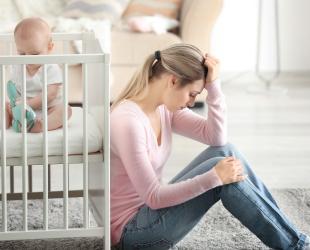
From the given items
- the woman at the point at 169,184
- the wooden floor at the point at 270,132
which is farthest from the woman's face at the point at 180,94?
the wooden floor at the point at 270,132

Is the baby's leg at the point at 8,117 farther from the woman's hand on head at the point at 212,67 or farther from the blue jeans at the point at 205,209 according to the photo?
the woman's hand on head at the point at 212,67

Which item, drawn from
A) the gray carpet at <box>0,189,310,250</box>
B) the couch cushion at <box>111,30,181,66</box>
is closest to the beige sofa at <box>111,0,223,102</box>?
the couch cushion at <box>111,30,181,66</box>

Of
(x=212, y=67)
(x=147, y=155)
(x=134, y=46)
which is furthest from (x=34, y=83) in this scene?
(x=134, y=46)

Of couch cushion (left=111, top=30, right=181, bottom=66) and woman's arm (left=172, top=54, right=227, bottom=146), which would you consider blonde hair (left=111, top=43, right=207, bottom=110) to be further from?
couch cushion (left=111, top=30, right=181, bottom=66)

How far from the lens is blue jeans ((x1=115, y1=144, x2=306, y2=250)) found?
228cm

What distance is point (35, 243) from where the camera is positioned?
2.54m

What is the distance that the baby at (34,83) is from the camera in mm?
2324

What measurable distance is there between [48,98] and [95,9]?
227 cm

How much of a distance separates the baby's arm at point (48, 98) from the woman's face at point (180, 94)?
334 millimetres

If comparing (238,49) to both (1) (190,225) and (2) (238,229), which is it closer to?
(2) (238,229)

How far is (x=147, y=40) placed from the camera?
4.31 metres

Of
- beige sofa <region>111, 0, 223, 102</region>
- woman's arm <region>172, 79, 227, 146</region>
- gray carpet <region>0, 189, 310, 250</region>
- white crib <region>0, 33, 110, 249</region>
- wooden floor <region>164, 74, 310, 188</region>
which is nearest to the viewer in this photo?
white crib <region>0, 33, 110, 249</region>

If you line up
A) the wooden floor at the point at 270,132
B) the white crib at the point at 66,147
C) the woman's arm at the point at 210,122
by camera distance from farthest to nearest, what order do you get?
1. the wooden floor at the point at 270,132
2. the woman's arm at the point at 210,122
3. the white crib at the point at 66,147

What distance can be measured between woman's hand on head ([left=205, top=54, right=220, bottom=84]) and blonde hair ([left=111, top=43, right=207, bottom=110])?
0.05ft
